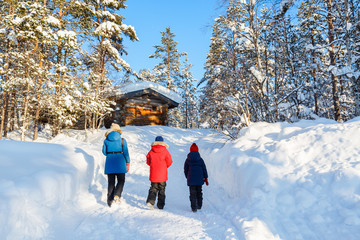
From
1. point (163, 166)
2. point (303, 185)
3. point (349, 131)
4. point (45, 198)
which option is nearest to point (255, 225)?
point (303, 185)

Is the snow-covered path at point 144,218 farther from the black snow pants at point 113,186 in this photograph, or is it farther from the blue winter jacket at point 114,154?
the blue winter jacket at point 114,154

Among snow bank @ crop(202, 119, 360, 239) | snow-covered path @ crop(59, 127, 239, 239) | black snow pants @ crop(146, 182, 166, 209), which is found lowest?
snow-covered path @ crop(59, 127, 239, 239)

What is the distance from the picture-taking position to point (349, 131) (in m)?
4.40

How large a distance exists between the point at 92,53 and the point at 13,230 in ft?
51.5

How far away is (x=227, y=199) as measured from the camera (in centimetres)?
490

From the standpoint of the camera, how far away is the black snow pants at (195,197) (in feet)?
14.7

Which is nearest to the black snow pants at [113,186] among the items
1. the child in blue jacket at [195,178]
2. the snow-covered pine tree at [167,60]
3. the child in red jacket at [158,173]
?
the child in red jacket at [158,173]

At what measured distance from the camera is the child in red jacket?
15.1 feet

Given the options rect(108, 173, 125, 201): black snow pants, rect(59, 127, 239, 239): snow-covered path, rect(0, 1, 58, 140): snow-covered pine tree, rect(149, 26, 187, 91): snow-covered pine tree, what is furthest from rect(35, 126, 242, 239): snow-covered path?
rect(149, 26, 187, 91): snow-covered pine tree

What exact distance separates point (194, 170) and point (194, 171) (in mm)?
24

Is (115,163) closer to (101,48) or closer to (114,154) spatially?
(114,154)

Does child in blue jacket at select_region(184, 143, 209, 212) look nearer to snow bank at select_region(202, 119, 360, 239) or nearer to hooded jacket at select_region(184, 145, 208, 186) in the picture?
hooded jacket at select_region(184, 145, 208, 186)

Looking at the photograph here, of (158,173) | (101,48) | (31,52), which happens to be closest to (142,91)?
(101,48)

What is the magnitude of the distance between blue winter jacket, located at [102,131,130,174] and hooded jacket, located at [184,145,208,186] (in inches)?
58.7
